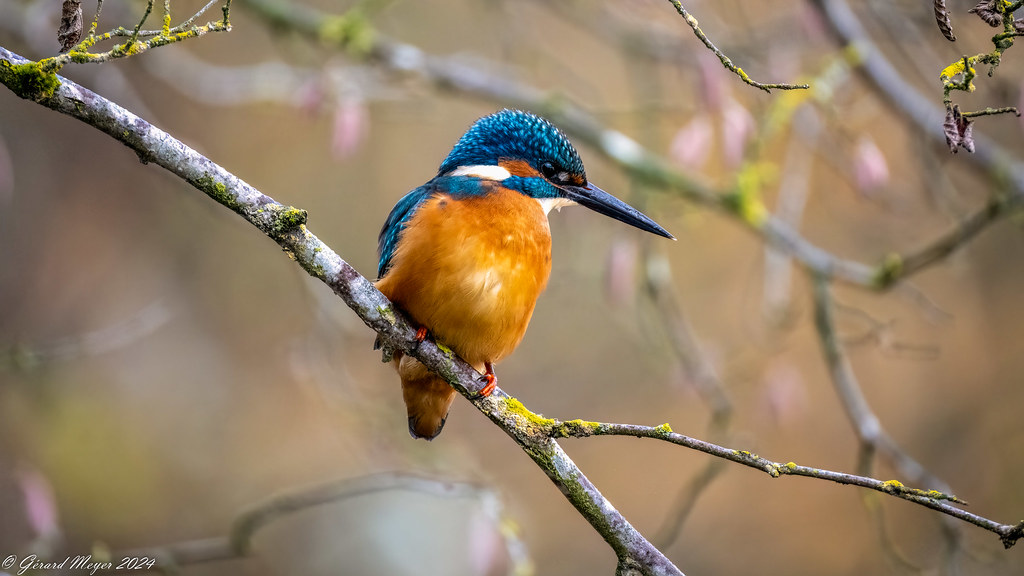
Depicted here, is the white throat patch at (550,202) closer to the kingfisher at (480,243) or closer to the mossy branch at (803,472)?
the kingfisher at (480,243)

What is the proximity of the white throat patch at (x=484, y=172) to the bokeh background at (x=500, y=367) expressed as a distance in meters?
1.82

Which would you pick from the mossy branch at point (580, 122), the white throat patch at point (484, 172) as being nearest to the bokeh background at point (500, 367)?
the mossy branch at point (580, 122)

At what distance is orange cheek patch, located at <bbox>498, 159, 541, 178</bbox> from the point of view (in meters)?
2.65

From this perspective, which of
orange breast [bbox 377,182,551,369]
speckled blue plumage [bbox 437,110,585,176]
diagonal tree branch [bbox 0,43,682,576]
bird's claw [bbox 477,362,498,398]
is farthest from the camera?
speckled blue plumage [bbox 437,110,585,176]

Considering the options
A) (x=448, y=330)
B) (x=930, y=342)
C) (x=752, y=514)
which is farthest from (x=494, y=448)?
(x=448, y=330)

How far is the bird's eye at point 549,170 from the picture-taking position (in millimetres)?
2686

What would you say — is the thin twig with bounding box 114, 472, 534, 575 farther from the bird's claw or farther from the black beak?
the black beak

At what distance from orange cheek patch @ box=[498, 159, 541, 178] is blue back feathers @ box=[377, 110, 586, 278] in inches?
0.6

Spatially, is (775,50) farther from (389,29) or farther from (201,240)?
(201,240)

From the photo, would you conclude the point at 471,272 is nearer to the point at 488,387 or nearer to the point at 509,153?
the point at 488,387

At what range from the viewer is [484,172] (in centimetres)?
262

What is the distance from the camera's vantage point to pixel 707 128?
326cm

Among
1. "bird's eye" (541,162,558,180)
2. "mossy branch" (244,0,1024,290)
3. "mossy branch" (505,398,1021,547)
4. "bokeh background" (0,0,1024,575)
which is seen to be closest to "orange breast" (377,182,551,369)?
"bird's eye" (541,162,558,180)

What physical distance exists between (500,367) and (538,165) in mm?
2880
